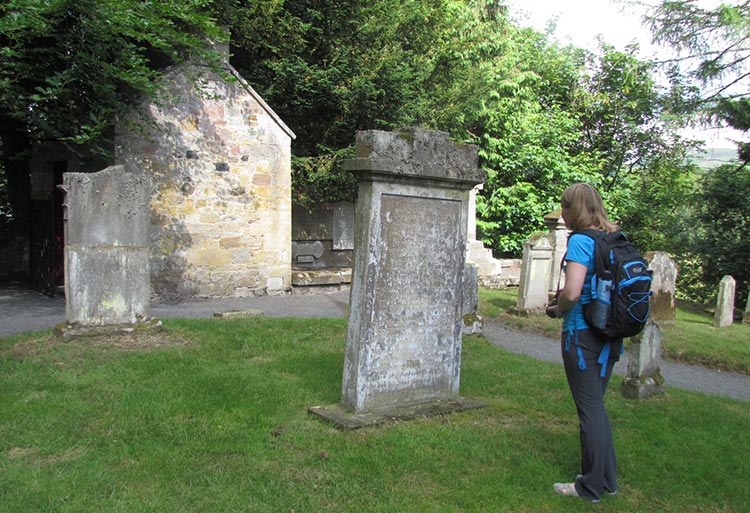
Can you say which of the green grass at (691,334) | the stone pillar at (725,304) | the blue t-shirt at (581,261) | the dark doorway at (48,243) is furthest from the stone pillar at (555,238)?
the dark doorway at (48,243)

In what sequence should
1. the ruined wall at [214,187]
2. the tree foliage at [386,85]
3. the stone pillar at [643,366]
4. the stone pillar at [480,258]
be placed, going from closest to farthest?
the stone pillar at [643,366] < the tree foliage at [386,85] < the ruined wall at [214,187] < the stone pillar at [480,258]

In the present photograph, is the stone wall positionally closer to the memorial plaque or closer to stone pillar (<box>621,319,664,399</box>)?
the memorial plaque

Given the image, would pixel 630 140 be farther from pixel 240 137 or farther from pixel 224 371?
pixel 224 371

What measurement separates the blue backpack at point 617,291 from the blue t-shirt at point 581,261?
1.1 inches

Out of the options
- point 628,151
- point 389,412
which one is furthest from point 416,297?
point 628,151

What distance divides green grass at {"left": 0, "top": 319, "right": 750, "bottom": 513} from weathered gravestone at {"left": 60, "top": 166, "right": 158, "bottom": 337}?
751mm

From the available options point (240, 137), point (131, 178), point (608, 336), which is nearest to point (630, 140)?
point (240, 137)

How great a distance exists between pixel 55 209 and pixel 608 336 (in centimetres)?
1181

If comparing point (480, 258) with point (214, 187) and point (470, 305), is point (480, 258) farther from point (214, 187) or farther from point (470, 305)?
point (470, 305)

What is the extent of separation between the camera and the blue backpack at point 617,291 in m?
3.88

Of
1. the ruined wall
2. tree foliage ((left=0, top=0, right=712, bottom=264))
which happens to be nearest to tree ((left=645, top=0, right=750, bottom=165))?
tree foliage ((left=0, top=0, right=712, bottom=264))

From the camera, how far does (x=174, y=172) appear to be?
1215cm

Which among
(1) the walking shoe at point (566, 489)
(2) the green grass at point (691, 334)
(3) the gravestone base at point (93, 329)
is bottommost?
(2) the green grass at point (691, 334)

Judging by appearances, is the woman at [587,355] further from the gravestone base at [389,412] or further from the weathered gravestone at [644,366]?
the weathered gravestone at [644,366]
